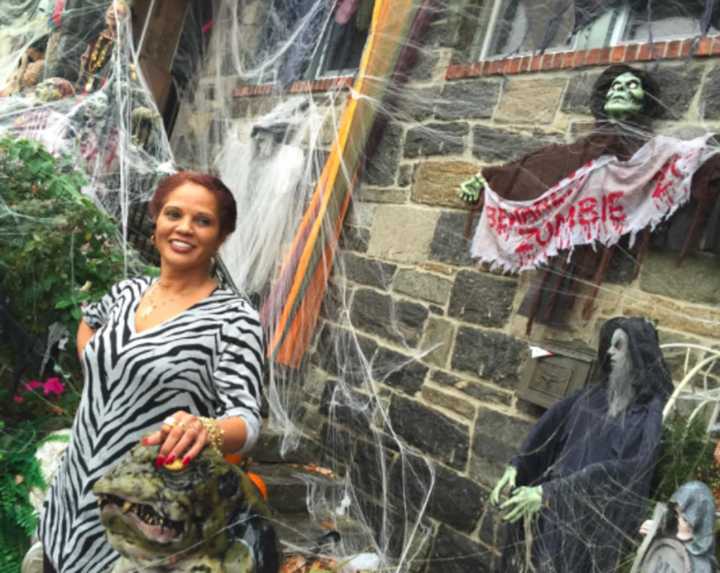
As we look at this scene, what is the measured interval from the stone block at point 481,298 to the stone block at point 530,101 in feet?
3.14

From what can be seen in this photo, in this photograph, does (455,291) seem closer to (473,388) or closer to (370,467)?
(473,388)

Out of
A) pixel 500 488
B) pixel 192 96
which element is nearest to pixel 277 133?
pixel 192 96

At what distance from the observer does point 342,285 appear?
215 inches

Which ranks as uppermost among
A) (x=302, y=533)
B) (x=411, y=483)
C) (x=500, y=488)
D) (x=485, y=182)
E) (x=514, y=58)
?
(x=514, y=58)

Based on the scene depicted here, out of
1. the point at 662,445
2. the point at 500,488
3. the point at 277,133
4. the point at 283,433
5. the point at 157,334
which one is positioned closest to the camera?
the point at 157,334

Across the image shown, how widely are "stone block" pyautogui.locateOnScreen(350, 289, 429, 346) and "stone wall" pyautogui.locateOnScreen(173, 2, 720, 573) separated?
0.01m

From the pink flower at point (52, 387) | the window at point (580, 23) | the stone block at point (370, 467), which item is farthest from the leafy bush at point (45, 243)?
the window at point (580, 23)

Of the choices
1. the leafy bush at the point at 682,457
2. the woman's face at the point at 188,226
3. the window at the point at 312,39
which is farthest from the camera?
the window at the point at 312,39

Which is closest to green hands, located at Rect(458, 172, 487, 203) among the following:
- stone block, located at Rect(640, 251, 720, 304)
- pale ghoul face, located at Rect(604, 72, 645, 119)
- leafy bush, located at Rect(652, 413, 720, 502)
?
pale ghoul face, located at Rect(604, 72, 645, 119)

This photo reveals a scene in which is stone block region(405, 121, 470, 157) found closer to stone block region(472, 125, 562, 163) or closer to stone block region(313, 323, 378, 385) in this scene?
stone block region(472, 125, 562, 163)

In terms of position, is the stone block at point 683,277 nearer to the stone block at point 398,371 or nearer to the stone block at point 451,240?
the stone block at point 451,240

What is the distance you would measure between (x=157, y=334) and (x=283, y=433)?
3.48 metres

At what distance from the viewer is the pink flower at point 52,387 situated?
4043 millimetres

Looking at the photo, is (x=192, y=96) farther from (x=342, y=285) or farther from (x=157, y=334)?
(x=157, y=334)
